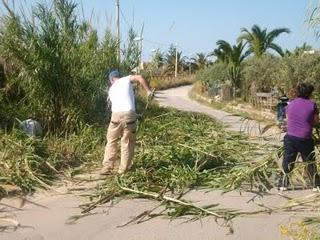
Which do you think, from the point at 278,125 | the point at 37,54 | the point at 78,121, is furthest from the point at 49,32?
the point at 278,125

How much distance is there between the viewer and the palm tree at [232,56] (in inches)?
1516

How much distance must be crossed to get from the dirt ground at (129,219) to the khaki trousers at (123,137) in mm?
939

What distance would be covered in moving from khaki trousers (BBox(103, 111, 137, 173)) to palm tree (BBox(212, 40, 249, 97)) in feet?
92.9

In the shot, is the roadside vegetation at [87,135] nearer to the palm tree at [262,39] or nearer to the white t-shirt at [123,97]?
the white t-shirt at [123,97]

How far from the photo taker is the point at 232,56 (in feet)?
144

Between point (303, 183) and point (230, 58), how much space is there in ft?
120

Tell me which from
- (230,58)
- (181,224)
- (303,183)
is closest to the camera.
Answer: (181,224)

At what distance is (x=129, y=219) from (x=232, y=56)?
125 feet

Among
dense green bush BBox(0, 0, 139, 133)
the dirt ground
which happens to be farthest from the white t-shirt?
dense green bush BBox(0, 0, 139, 133)

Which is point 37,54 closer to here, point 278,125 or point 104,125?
point 104,125

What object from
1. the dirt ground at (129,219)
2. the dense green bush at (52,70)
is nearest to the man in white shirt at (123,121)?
the dirt ground at (129,219)

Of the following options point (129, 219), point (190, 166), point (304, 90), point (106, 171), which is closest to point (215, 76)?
point (190, 166)

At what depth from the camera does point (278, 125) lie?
9547 millimetres

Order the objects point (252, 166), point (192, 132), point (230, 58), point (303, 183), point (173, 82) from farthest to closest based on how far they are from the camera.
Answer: point (173, 82) < point (230, 58) < point (192, 132) < point (252, 166) < point (303, 183)
